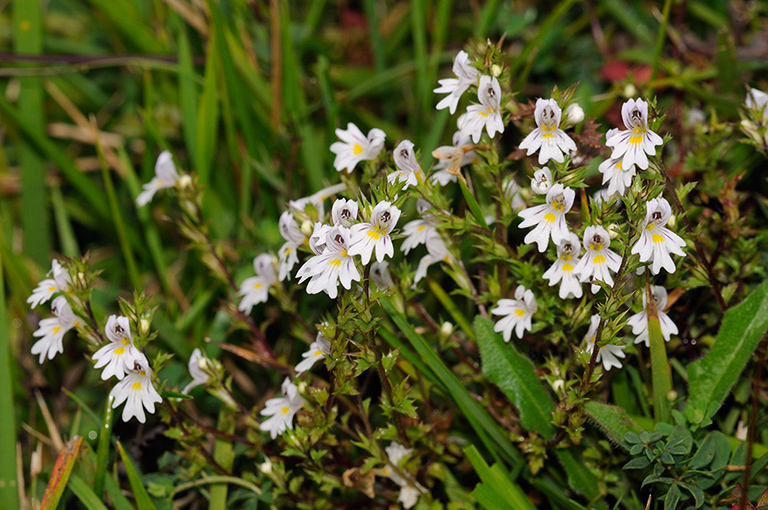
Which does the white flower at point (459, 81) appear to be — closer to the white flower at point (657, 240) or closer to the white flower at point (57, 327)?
the white flower at point (657, 240)

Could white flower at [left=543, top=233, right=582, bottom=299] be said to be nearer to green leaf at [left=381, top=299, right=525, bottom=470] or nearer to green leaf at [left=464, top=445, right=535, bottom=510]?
green leaf at [left=381, top=299, right=525, bottom=470]

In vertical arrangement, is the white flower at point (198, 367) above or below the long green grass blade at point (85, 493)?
above

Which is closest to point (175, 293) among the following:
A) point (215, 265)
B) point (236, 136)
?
point (215, 265)

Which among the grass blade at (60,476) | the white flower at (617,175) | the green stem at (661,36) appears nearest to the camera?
the white flower at (617,175)

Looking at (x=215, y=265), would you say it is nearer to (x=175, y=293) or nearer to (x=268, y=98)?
(x=175, y=293)

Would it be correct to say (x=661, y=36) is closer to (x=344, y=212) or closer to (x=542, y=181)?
(x=542, y=181)

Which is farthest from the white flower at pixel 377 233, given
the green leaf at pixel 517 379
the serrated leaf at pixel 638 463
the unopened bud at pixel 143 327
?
the serrated leaf at pixel 638 463

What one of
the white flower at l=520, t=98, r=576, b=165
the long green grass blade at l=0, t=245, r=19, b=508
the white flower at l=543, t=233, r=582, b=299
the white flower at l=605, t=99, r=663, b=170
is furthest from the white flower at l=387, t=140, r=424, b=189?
the long green grass blade at l=0, t=245, r=19, b=508
